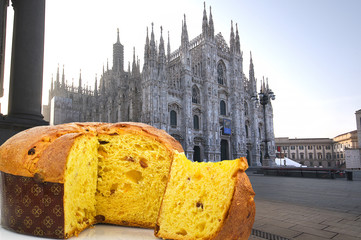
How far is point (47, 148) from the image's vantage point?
1.50m

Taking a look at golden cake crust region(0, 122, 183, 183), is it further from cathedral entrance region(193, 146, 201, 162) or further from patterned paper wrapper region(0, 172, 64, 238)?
cathedral entrance region(193, 146, 201, 162)

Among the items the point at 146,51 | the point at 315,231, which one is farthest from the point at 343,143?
the point at 315,231

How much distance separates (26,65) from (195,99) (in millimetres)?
24003

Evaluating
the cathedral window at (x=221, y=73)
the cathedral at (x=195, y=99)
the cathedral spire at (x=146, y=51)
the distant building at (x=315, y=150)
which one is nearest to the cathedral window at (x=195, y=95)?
the cathedral at (x=195, y=99)

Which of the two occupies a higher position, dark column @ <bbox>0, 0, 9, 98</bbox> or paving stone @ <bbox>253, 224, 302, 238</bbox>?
dark column @ <bbox>0, 0, 9, 98</bbox>

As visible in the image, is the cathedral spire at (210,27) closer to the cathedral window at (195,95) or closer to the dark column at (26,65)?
the cathedral window at (195,95)

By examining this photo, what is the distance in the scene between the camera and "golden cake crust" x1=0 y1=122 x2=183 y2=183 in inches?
55.3

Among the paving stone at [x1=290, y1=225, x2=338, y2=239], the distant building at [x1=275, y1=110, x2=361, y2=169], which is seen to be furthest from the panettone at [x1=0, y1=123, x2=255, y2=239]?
the distant building at [x1=275, y1=110, x2=361, y2=169]

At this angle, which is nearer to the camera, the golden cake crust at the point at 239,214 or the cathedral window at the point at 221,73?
the golden cake crust at the point at 239,214

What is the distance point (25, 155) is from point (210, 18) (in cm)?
3271

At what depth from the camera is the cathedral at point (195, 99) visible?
24.2 m

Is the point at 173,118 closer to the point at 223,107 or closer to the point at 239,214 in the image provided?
the point at 223,107

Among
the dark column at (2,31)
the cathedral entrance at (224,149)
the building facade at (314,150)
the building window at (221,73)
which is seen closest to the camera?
the dark column at (2,31)

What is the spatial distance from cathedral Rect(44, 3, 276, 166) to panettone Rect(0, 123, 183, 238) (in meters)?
19.1
